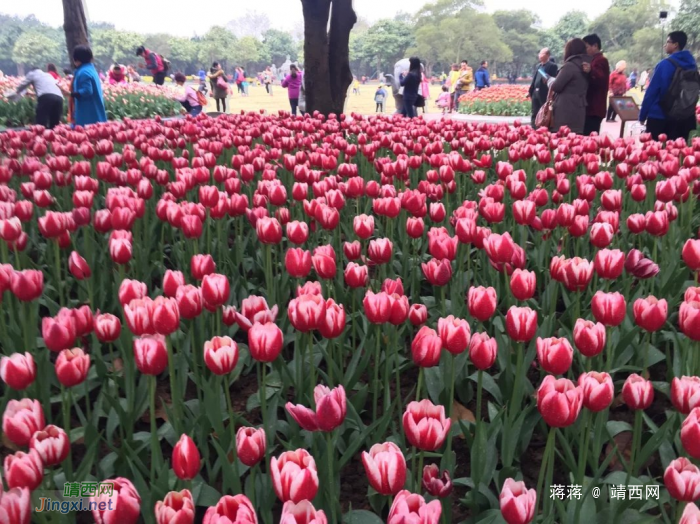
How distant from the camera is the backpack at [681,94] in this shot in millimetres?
7441

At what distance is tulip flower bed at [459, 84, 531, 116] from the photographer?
20.2m

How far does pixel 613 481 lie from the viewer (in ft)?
5.61

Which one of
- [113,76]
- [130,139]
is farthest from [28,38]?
[130,139]

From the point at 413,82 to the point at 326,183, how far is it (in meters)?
10.3

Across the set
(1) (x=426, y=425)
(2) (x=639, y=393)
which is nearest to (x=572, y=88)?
(2) (x=639, y=393)

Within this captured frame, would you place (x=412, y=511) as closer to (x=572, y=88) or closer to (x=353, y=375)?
(x=353, y=375)

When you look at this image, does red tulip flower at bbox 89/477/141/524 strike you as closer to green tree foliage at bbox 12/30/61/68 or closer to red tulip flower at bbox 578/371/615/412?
red tulip flower at bbox 578/371/615/412

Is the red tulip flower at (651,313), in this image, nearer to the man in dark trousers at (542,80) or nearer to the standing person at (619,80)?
the man in dark trousers at (542,80)

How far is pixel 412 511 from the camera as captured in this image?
3.29 feet

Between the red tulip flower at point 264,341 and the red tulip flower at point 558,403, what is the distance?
65 centimetres

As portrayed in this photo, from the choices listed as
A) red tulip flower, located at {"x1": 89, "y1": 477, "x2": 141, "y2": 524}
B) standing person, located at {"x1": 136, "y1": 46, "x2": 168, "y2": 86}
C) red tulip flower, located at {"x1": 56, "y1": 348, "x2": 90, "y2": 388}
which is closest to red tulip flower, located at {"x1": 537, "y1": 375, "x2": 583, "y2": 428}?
red tulip flower, located at {"x1": 89, "y1": 477, "x2": 141, "y2": 524}

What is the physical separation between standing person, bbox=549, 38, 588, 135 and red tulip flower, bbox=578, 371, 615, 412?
6803 millimetres

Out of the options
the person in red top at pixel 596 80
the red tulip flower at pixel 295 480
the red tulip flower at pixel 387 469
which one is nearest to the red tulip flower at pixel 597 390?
the red tulip flower at pixel 387 469

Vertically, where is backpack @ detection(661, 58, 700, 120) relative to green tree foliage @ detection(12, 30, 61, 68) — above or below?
below
